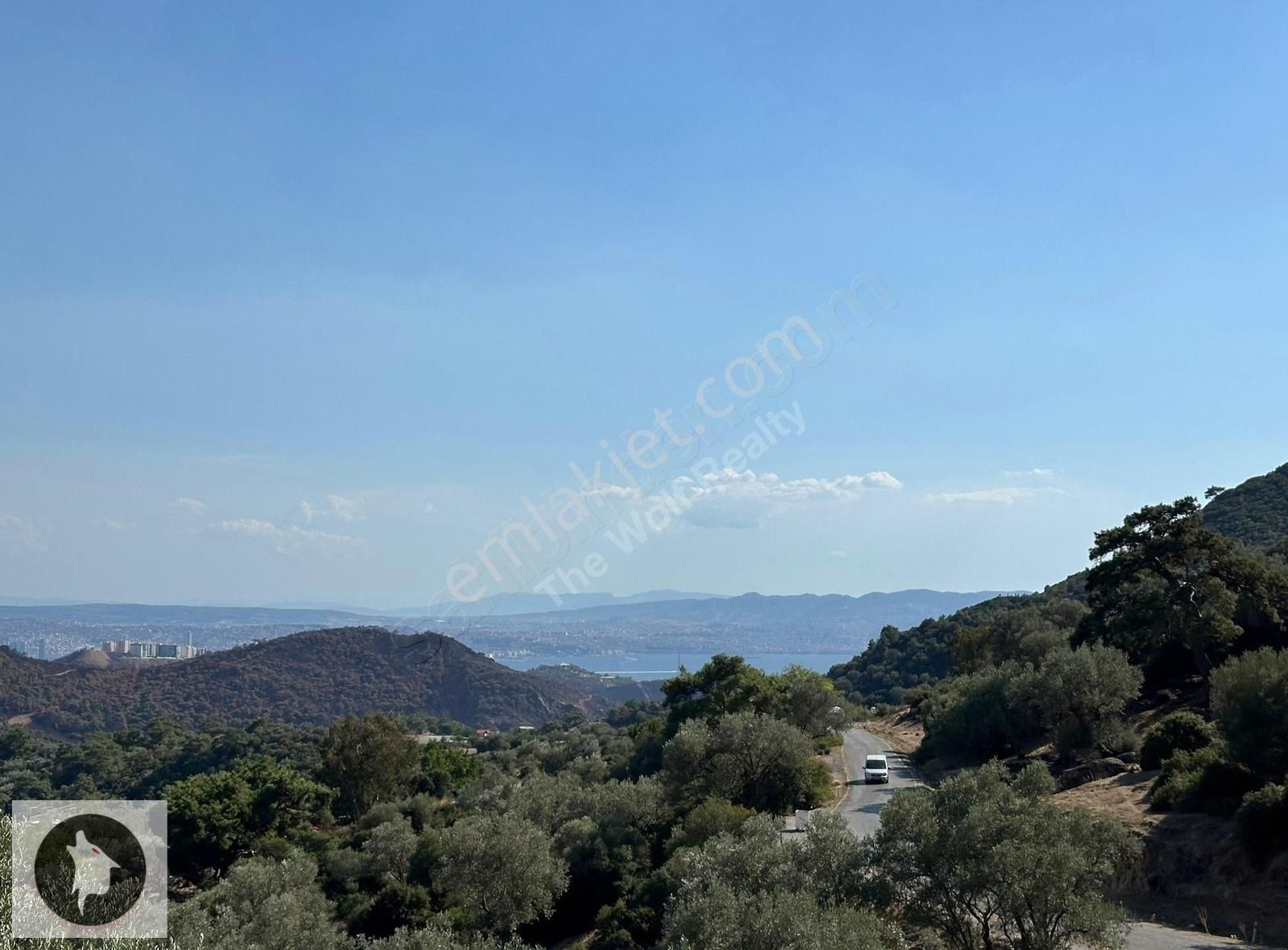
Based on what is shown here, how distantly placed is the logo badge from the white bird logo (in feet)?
0.11

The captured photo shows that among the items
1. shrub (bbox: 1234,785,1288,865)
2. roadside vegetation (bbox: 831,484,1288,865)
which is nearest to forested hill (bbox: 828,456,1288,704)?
roadside vegetation (bbox: 831,484,1288,865)

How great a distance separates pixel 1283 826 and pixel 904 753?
3056 cm

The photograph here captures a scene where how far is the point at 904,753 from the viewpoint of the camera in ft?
157

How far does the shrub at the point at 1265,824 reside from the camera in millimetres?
18422

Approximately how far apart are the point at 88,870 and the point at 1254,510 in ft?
274

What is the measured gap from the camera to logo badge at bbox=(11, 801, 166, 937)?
60.8 feet

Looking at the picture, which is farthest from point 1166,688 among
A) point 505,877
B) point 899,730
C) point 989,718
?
point 505,877

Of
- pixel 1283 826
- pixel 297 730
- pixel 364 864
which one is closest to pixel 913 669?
pixel 297 730

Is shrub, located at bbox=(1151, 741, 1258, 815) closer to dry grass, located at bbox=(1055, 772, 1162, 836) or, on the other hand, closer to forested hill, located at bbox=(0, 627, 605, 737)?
dry grass, located at bbox=(1055, 772, 1162, 836)

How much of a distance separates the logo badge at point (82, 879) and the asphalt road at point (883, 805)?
1756cm

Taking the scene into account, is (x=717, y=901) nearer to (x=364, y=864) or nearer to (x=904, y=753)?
(x=364, y=864)

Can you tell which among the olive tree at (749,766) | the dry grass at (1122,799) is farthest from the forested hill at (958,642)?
the olive tree at (749,766)

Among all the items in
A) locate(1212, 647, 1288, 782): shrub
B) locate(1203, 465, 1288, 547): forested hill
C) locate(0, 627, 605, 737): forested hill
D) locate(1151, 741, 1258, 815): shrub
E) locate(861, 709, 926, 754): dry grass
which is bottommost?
locate(0, 627, 605, 737): forested hill

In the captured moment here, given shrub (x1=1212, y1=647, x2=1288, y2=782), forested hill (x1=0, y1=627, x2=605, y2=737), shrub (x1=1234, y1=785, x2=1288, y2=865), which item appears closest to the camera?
shrub (x1=1234, y1=785, x2=1288, y2=865)
